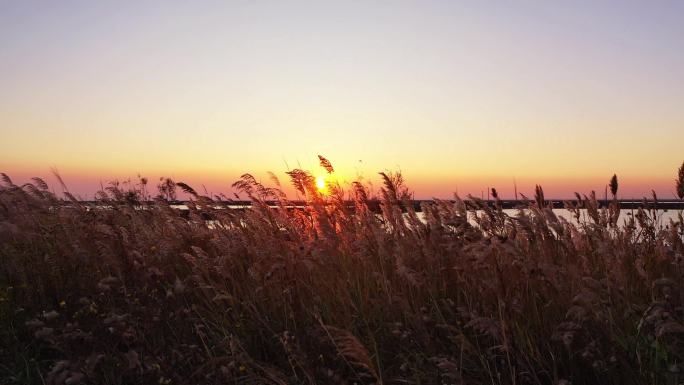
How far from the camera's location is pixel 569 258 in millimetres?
4734

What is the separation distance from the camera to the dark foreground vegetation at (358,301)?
342 centimetres

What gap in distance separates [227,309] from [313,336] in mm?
903

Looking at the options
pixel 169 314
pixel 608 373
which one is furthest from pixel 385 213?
pixel 608 373

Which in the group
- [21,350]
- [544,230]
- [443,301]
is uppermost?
[544,230]

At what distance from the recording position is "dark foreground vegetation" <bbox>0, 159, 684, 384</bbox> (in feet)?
11.2

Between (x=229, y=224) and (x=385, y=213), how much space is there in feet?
7.25

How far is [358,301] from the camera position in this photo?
14.6ft

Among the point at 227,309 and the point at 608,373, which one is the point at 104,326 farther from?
the point at 608,373

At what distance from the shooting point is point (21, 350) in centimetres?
448

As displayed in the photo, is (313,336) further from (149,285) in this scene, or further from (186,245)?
(186,245)

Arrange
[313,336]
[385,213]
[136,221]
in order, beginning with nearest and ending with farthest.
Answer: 1. [313,336]
2. [385,213]
3. [136,221]

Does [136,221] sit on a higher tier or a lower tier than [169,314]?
higher

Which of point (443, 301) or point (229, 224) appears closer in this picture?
point (443, 301)

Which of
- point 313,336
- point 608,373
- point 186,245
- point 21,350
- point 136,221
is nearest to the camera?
point 608,373
